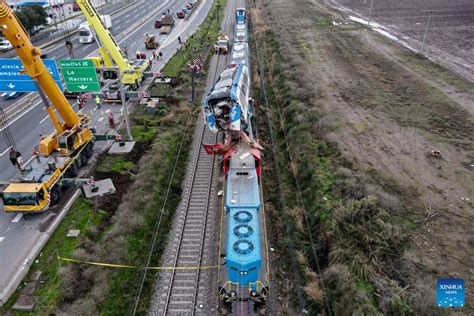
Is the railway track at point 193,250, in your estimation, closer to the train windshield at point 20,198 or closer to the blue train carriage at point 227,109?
the blue train carriage at point 227,109

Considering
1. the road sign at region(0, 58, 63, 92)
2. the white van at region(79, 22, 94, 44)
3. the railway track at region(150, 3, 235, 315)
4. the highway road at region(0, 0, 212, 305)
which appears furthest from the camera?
the white van at region(79, 22, 94, 44)

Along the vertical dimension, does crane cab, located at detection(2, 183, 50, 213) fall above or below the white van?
below

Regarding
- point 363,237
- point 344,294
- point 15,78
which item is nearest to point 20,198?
point 15,78

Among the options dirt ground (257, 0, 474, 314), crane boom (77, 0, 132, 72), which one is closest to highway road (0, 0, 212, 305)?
crane boom (77, 0, 132, 72)

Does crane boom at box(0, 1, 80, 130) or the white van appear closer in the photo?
crane boom at box(0, 1, 80, 130)

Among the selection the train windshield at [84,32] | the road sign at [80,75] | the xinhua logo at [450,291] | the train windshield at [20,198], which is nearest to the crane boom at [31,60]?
the road sign at [80,75]

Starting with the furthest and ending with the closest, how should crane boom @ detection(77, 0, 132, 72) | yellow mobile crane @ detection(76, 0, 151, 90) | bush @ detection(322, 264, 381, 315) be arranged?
yellow mobile crane @ detection(76, 0, 151, 90), crane boom @ detection(77, 0, 132, 72), bush @ detection(322, 264, 381, 315)

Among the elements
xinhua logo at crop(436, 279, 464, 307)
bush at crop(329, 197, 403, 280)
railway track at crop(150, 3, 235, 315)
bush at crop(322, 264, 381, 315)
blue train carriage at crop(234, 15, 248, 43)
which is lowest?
railway track at crop(150, 3, 235, 315)

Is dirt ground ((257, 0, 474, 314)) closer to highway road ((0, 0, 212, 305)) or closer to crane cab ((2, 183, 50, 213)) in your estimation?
highway road ((0, 0, 212, 305))
